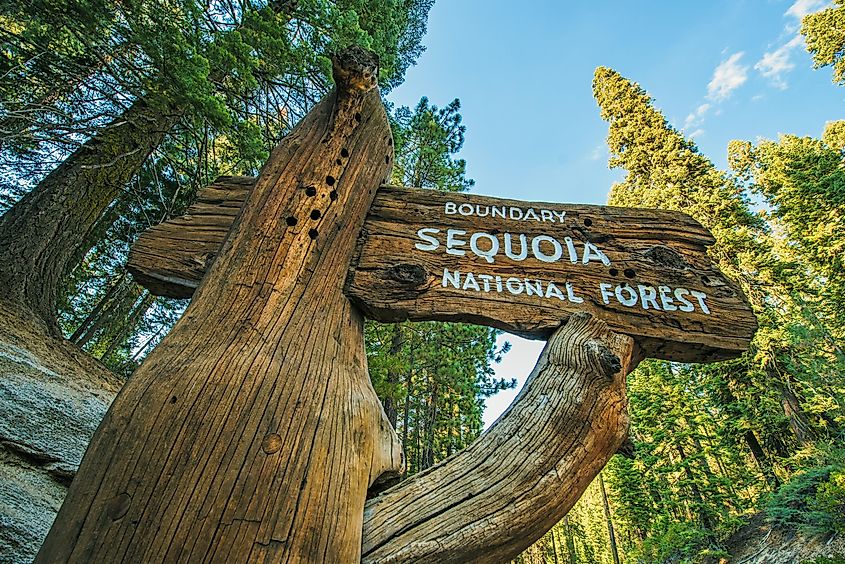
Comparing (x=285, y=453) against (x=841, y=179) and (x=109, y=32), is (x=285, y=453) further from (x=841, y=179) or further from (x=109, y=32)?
(x=841, y=179)

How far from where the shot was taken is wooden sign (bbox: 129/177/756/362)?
1.49 metres

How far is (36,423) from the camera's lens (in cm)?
233

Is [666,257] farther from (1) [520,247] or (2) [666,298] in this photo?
(1) [520,247]

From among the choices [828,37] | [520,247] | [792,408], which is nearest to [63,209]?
[520,247]

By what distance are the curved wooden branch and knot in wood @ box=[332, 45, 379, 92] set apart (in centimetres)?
137

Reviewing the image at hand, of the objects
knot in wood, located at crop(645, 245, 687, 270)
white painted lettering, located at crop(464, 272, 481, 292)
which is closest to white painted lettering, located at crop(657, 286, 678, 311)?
knot in wood, located at crop(645, 245, 687, 270)

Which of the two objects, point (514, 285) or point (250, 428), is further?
point (514, 285)

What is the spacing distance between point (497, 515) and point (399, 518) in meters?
0.22

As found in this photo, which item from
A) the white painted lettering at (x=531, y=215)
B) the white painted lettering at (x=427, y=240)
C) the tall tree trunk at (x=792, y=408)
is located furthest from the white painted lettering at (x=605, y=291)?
the tall tree trunk at (x=792, y=408)

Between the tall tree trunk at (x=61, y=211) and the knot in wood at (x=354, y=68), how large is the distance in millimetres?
2960

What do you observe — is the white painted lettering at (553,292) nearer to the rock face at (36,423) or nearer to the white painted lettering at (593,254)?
the white painted lettering at (593,254)

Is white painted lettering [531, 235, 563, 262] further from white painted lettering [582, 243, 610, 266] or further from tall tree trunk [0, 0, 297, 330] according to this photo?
tall tree trunk [0, 0, 297, 330]

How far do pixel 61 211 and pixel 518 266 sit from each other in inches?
175

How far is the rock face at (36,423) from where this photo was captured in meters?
1.79
